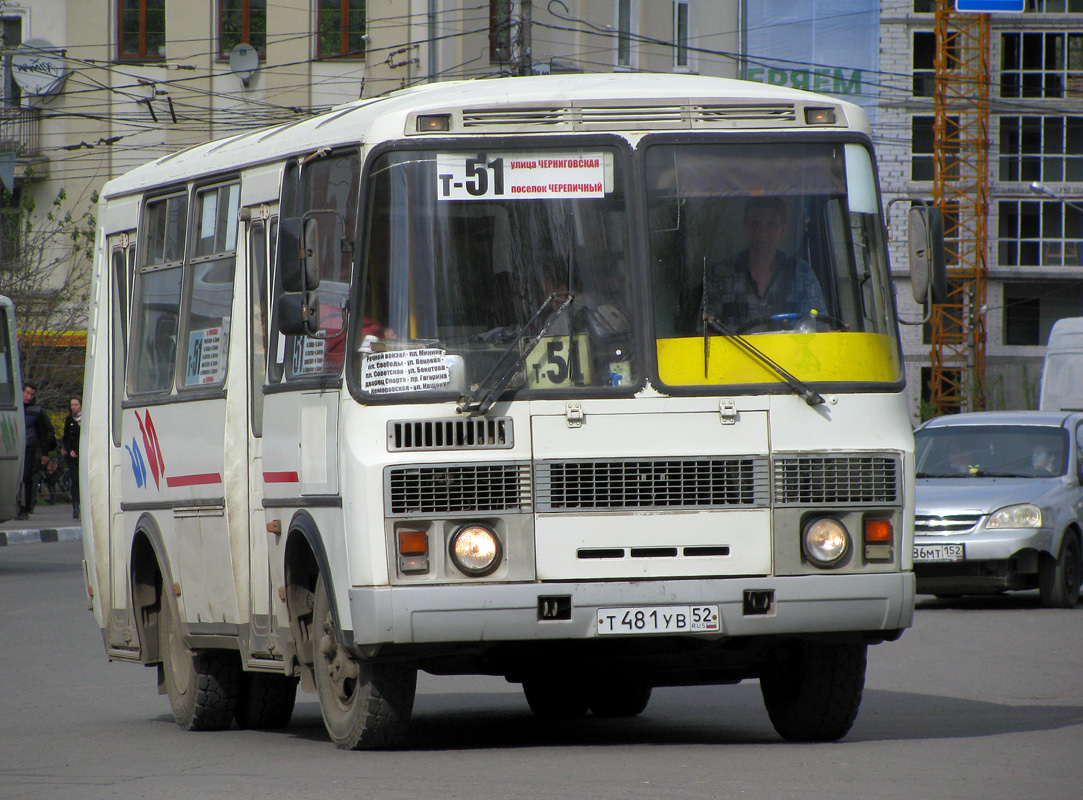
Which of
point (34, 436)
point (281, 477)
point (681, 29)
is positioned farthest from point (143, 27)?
point (281, 477)

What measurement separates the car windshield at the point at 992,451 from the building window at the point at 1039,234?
5092cm

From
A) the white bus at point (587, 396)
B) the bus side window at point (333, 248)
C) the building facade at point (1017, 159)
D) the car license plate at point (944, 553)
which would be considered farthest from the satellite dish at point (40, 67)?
the white bus at point (587, 396)

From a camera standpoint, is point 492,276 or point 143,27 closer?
point 492,276

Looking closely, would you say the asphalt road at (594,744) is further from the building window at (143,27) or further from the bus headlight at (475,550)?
→ the building window at (143,27)

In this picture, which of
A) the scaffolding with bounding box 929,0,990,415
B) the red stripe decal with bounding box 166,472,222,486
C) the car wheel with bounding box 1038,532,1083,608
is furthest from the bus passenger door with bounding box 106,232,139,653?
the scaffolding with bounding box 929,0,990,415

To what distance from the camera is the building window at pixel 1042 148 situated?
67375 mm

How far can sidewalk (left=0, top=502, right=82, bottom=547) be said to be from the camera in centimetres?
2642

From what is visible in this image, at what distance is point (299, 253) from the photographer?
7965mm

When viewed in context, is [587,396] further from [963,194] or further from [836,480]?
[963,194]

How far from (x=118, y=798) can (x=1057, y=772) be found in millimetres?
3527

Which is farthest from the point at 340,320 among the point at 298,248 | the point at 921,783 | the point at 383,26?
the point at 383,26

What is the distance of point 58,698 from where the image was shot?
11.6 metres

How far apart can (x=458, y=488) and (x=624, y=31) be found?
140 feet

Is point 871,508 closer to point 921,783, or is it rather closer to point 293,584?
point 921,783
